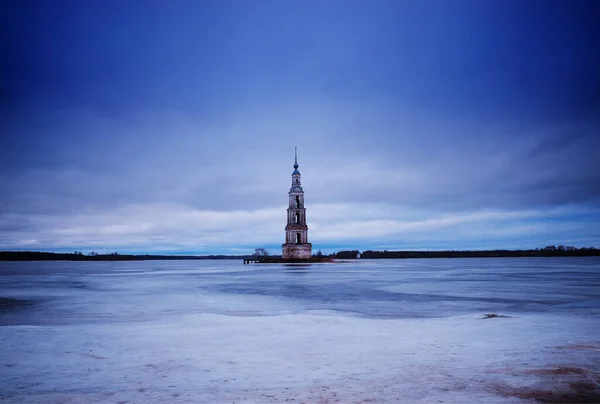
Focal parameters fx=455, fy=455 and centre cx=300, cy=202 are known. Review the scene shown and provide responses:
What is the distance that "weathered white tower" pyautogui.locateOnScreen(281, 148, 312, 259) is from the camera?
120 meters

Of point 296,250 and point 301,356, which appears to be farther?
point 296,250

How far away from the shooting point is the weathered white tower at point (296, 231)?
395 feet

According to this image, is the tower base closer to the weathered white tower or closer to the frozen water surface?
the weathered white tower

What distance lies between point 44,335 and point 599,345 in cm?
1479

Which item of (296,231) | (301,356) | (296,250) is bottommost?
(301,356)

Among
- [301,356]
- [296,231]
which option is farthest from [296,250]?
[301,356]

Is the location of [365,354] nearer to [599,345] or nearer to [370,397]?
[370,397]

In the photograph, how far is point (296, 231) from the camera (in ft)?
394

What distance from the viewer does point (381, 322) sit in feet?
50.6

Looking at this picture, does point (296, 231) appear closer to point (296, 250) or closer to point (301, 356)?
point (296, 250)

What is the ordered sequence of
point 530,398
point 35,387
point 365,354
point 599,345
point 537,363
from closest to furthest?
point 530,398
point 35,387
point 537,363
point 365,354
point 599,345

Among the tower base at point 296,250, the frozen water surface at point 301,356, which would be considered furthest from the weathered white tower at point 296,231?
the frozen water surface at point 301,356

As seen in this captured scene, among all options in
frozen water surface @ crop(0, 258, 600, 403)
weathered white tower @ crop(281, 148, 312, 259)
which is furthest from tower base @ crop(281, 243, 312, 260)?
frozen water surface @ crop(0, 258, 600, 403)

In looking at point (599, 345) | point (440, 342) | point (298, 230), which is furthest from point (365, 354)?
point (298, 230)
